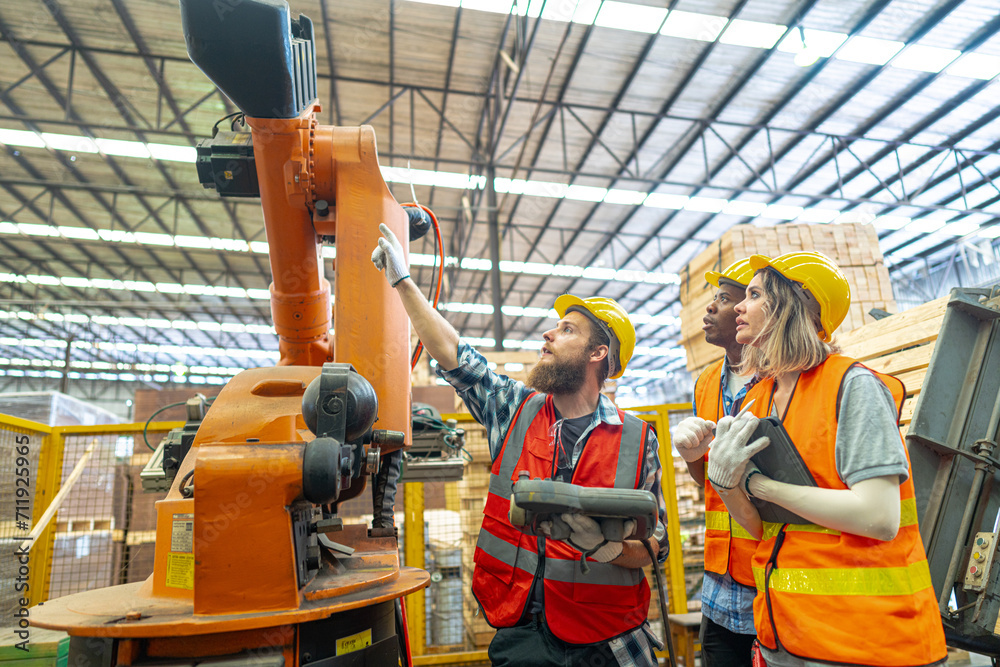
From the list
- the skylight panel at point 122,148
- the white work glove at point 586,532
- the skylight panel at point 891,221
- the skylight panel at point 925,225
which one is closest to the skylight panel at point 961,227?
the skylight panel at point 925,225

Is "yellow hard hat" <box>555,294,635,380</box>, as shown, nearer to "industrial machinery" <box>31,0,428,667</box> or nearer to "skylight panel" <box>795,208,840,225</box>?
"industrial machinery" <box>31,0,428,667</box>

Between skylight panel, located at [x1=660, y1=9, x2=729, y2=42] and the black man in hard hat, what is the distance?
7763 mm

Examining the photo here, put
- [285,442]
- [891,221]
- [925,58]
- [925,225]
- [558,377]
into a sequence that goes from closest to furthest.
Answer: [285,442] < [558,377] < [925,58] < [891,221] < [925,225]

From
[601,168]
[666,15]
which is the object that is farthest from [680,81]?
[601,168]

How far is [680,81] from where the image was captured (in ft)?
34.0

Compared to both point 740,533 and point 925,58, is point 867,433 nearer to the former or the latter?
point 740,533

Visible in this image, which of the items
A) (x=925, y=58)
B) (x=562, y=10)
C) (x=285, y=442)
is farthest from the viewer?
(x=925, y=58)

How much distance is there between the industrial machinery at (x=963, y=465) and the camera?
2.22 metres

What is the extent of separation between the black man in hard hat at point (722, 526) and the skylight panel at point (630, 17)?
756cm

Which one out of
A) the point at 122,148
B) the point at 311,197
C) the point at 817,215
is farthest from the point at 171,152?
the point at 817,215

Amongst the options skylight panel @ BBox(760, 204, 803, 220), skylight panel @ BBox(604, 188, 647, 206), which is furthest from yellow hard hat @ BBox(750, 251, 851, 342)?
skylight panel @ BBox(760, 204, 803, 220)

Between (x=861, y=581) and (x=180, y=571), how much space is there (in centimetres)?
173

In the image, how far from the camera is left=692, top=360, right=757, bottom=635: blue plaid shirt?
7.09 feet

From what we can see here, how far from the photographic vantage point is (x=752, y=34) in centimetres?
917
